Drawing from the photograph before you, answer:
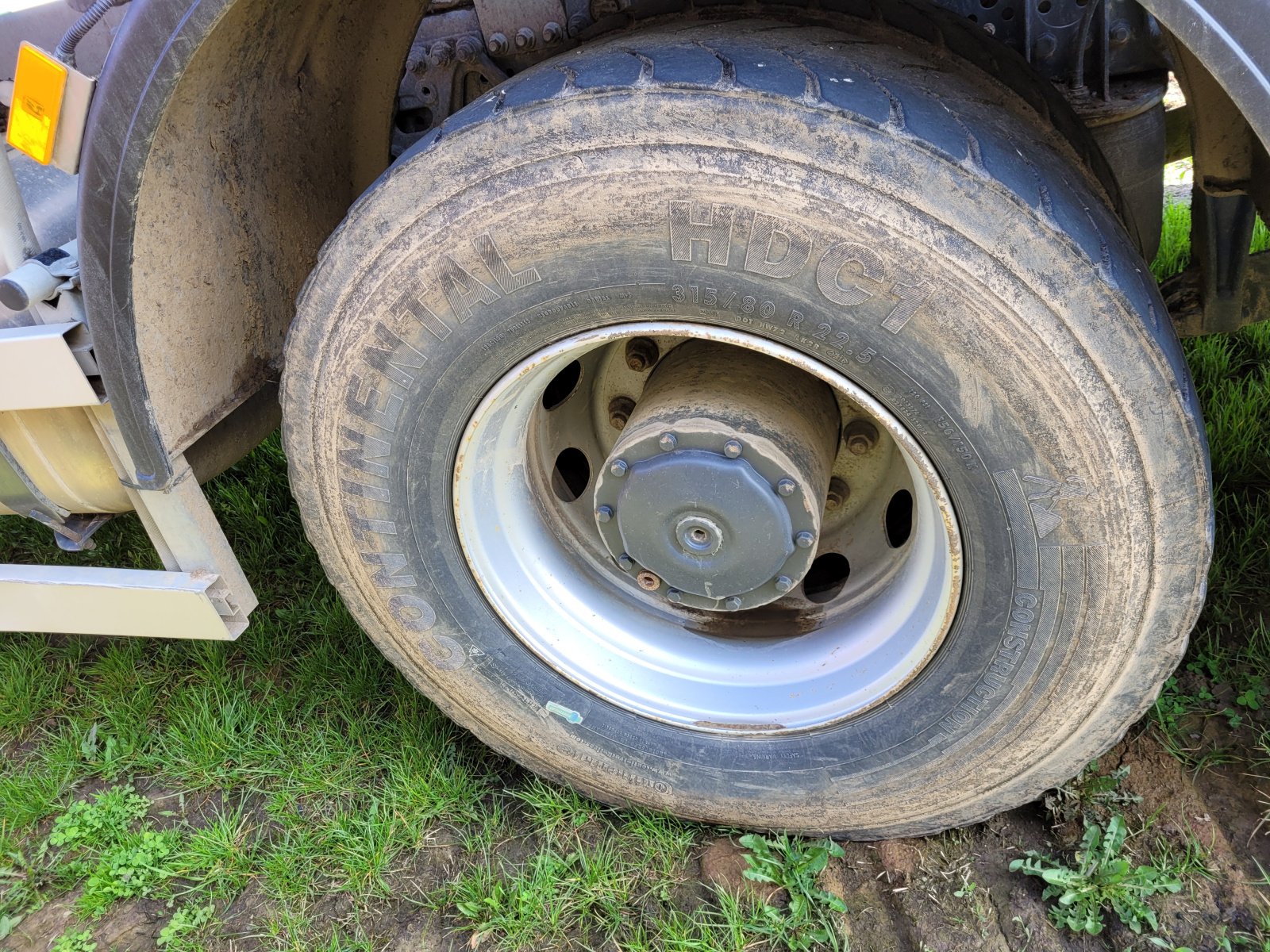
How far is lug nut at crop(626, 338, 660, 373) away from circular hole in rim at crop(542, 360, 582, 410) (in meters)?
0.11

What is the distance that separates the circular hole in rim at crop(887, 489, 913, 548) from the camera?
2.00 metres

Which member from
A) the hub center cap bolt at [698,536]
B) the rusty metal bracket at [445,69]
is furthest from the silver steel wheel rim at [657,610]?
the rusty metal bracket at [445,69]

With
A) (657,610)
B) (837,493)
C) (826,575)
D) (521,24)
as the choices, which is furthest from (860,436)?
(521,24)

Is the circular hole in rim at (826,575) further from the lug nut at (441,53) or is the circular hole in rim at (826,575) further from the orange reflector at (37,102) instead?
the orange reflector at (37,102)

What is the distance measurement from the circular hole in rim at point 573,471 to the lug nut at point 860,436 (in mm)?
579

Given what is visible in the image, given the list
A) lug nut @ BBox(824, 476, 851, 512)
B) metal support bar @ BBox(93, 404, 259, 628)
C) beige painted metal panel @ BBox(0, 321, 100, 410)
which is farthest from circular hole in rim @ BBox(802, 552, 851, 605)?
beige painted metal panel @ BBox(0, 321, 100, 410)

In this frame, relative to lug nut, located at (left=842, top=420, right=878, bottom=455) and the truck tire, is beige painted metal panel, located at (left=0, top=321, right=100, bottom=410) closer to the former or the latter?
the truck tire

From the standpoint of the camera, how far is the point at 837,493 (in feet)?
6.70

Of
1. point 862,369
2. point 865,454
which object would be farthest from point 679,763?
point 862,369

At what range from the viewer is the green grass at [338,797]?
6.51 ft

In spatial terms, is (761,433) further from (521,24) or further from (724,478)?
(521,24)

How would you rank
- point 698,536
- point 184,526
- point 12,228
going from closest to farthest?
point 12,228, point 698,536, point 184,526

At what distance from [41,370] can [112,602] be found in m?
0.59

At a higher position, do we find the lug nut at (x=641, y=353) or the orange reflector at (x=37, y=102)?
the orange reflector at (x=37, y=102)
